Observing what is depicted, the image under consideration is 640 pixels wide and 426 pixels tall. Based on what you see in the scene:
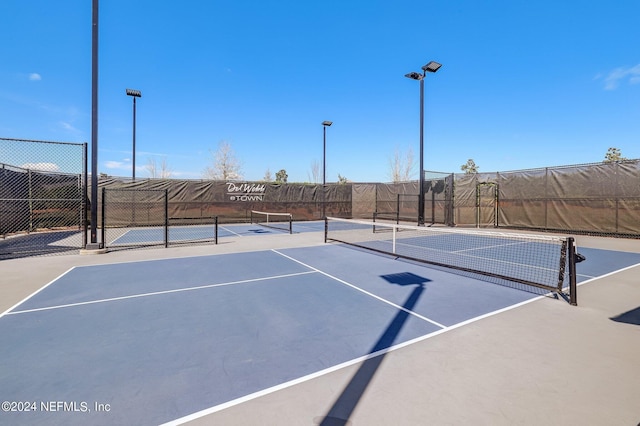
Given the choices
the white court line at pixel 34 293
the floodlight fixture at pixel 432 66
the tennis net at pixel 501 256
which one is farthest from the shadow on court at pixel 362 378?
the floodlight fixture at pixel 432 66

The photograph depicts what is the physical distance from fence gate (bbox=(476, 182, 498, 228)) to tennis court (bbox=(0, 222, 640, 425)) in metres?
12.5

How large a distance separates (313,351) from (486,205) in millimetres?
18050

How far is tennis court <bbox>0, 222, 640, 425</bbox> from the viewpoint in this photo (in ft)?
7.28

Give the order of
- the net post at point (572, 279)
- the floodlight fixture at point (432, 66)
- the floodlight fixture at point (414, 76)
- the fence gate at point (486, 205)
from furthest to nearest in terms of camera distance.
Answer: the fence gate at point (486, 205) < the floodlight fixture at point (414, 76) < the floodlight fixture at point (432, 66) < the net post at point (572, 279)

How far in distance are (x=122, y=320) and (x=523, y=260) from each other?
9108 millimetres

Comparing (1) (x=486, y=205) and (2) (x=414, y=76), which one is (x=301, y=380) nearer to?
(2) (x=414, y=76)

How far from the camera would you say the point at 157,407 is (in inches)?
88.1

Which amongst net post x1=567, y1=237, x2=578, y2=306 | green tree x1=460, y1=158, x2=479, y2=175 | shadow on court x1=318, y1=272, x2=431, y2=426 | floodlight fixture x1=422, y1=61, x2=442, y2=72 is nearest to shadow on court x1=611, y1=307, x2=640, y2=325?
net post x1=567, y1=237, x2=578, y2=306

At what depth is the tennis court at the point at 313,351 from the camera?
2219 millimetres

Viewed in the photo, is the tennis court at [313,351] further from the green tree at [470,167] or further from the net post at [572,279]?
the green tree at [470,167]

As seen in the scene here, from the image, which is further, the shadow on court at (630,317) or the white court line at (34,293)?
the white court line at (34,293)

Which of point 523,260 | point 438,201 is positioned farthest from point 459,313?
point 438,201

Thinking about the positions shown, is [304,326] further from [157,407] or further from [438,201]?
[438,201]

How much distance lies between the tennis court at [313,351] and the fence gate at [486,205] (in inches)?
492
